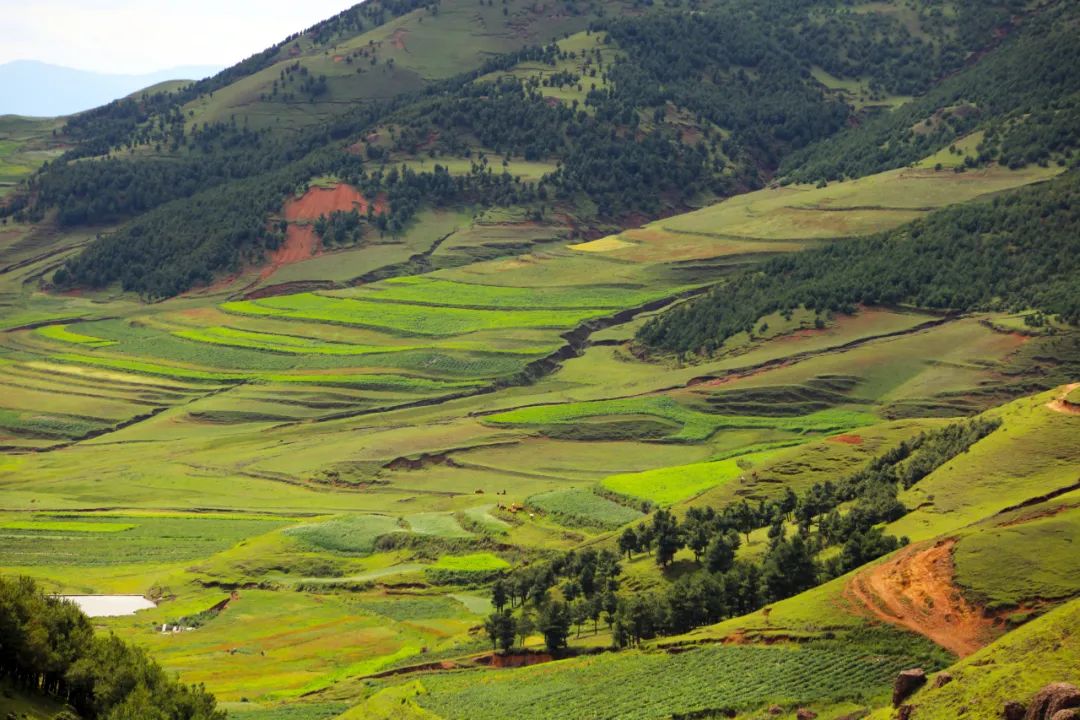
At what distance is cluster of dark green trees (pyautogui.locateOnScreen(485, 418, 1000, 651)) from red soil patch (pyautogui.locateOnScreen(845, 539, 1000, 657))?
4530mm

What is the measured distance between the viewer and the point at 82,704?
184 feet

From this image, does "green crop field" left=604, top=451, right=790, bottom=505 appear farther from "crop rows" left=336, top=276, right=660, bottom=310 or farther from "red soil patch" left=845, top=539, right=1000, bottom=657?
"crop rows" left=336, top=276, right=660, bottom=310

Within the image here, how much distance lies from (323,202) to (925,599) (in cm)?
14588

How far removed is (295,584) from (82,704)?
102 feet

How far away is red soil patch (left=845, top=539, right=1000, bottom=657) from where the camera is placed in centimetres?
5925

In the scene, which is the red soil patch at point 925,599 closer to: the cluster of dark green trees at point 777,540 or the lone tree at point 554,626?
the cluster of dark green trees at point 777,540

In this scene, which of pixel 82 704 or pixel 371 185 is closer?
pixel 82 704

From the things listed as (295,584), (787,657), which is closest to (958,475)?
(787,657)

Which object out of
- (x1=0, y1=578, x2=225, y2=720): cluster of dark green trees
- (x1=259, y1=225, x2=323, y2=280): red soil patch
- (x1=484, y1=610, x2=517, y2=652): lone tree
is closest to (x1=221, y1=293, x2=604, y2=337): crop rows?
(x1=259, y1=225, x2=323, y2=280): red soil patch

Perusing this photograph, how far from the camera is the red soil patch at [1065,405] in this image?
76125mm

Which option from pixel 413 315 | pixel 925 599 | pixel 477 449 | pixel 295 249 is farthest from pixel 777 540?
pixel 295 249

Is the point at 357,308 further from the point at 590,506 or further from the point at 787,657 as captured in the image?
the point at 787,657

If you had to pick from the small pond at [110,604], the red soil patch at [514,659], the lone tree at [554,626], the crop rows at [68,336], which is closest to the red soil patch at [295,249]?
the crop rows at [68,336]

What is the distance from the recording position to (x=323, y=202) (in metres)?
196
